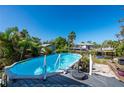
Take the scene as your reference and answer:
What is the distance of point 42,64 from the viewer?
7859mm

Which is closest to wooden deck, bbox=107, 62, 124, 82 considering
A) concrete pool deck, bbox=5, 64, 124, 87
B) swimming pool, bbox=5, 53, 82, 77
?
concrete pool deck, bbox=5, 64, 124, 87

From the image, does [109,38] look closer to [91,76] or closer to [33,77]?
[91,76]

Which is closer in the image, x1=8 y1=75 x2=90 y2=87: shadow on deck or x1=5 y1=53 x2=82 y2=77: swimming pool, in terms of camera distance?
x1=8 y1=75 x2=90 y2=87: shadow on deck

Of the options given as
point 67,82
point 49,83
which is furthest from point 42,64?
point 67,82

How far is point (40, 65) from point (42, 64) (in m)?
0.08

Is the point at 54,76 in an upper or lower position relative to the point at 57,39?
lower

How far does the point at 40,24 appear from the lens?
788 cm

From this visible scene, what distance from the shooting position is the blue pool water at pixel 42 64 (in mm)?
7220

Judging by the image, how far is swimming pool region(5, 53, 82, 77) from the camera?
7.07m

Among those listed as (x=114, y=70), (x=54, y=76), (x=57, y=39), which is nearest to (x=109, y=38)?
(x=114, y=70)

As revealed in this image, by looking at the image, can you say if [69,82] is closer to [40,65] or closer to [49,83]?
[49,83]

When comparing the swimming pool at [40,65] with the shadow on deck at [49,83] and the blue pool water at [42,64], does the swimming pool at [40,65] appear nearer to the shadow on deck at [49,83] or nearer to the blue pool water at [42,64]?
the blue pool water at [42,64]

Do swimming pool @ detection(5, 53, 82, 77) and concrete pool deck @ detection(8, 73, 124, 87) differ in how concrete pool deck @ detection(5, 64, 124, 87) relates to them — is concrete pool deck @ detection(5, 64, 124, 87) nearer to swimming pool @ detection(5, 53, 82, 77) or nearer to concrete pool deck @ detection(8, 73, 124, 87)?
concrete pool deck @ detection(8, 73, 124, 87)
